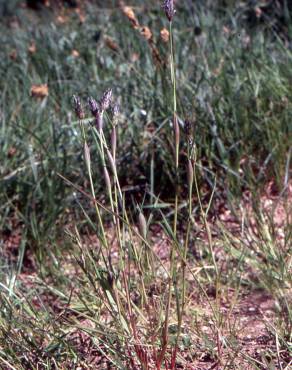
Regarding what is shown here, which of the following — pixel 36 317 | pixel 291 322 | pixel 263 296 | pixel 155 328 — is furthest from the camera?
pixel 263 296

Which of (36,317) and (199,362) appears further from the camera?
(36,317)

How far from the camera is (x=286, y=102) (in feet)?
9.89

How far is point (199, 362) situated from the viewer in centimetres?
186

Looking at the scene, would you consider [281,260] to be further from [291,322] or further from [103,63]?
[103,63]

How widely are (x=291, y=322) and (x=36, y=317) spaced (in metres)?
0.64

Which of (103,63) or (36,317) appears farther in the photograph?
(103,63)

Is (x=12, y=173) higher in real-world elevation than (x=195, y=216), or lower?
higher

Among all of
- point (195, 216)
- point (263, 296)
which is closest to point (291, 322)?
point (263, 296)

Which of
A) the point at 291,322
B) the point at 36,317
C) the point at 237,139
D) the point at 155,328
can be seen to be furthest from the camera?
the point at 237,139

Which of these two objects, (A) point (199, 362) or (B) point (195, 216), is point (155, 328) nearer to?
(A) point (199, 362)

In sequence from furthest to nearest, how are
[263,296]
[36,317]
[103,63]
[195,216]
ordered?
[103,63] → [195,216] → [263,296] → [36,317]

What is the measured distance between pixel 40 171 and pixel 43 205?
15 centimetres

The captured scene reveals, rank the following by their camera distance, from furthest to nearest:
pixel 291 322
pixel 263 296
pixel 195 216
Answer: pixel 195 216
pixel 263 296
pixel 291 322

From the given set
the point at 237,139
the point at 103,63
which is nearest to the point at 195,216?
the point at 237,139
